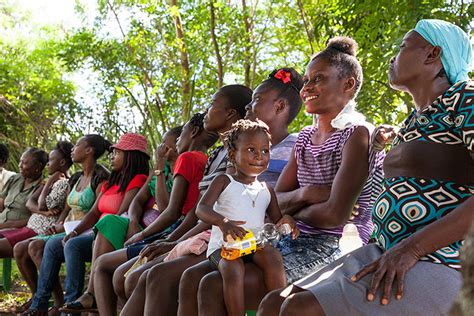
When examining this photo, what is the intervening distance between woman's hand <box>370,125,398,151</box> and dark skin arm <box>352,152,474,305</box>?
2.21ft

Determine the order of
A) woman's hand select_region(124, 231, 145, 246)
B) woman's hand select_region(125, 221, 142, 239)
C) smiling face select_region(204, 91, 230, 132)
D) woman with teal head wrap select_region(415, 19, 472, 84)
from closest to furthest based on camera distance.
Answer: woman with teal head wrap select_region(415, 19, 472, 84) < smiling face select_region(204, 91, 230, 132) < woman's hand select_region(124, 231, 145, 246) < woman's hand select_region(125, 221, 142, 239)

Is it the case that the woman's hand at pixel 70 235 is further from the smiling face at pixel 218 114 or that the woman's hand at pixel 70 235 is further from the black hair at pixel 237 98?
the black hair at pixel 237 98

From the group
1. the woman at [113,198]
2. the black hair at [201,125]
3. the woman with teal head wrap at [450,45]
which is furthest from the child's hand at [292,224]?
the woman at [113,198]

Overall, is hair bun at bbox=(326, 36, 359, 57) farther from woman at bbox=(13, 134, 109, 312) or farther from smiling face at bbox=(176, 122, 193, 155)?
woman at bbox=(13, 134, 109, 312)

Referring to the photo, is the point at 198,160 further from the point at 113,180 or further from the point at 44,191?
the point at 44,191

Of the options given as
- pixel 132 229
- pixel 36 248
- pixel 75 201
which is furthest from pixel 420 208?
pixel 36 248

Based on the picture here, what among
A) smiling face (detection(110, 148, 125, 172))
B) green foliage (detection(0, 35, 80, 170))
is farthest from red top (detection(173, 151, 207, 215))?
green foliage (detection(0, 35, 80, 170))

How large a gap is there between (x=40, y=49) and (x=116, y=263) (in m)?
15.8

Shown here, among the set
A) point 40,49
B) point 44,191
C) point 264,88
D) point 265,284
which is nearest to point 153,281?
point 265,284

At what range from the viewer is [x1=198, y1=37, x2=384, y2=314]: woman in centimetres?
297

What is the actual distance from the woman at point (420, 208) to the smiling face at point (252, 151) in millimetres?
782

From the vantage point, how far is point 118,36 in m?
12.4

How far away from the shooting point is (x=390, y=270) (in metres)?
2.16

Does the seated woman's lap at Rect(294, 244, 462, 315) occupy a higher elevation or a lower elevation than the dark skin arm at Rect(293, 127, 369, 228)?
lower
